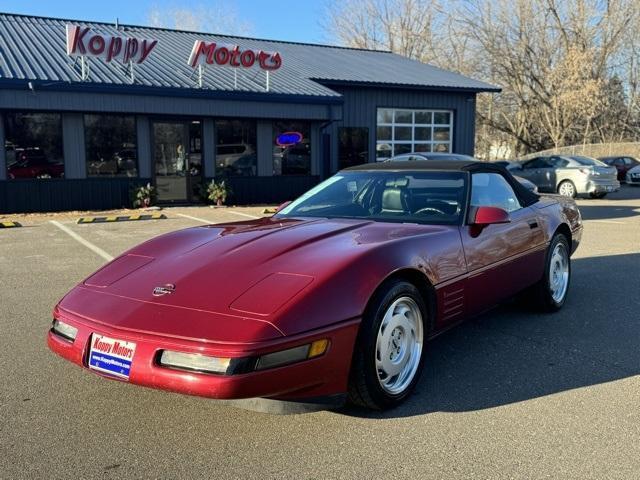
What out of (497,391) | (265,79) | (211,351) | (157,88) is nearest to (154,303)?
(211,351)

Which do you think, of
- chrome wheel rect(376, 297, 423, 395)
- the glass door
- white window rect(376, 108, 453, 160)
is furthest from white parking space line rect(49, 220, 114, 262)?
white window rect(376, 108, 453, 160)

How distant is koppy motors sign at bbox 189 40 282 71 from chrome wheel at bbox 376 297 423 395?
1405 centimetres

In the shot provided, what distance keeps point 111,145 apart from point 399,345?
45.1ft

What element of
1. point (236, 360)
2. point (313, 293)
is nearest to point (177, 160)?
point (313, 293)

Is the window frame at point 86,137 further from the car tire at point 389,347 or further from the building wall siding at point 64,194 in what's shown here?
the car tire at point 389,347

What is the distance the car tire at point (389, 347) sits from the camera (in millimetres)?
3158

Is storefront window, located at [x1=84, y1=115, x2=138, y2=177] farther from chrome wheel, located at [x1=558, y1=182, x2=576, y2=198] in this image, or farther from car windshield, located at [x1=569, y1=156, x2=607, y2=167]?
car windshield, located at [x1=569, y1=156, x2=607, y2=167]

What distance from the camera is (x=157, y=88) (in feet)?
49.4

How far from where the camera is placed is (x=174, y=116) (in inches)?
631

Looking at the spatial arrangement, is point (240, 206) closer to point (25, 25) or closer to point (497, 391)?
point (25, 25)

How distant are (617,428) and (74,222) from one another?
39.9ft

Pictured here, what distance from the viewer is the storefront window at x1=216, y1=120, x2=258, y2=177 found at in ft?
55.3

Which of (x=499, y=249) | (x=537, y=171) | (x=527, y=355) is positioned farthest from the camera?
(x=537, y=171)

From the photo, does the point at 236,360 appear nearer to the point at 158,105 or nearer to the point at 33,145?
the point at 158,105
